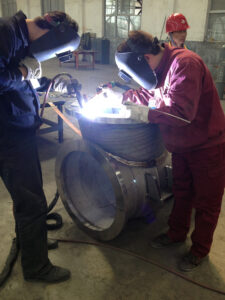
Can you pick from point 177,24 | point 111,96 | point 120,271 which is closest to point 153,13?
point 177,24

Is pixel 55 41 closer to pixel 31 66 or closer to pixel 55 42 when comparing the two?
pixel 55 42

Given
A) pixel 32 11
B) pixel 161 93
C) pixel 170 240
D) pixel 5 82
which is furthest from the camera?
pixel 32 11

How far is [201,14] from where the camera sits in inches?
321

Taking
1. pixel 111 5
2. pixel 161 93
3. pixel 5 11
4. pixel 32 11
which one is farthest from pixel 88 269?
pixel 5 11

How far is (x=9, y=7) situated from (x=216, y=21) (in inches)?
521

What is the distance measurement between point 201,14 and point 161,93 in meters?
7.66

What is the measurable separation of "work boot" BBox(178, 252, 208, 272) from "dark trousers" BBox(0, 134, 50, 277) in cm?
89

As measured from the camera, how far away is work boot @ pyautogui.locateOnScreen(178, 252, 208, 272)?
182 centimetres

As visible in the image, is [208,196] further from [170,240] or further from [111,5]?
[111,5]

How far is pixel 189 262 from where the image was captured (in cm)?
185

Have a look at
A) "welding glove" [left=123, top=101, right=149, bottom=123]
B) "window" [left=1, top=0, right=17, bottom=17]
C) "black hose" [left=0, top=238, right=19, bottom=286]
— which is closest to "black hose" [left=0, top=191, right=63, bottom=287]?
"black hose" [left=0, top=238, right=19, bottom=286]

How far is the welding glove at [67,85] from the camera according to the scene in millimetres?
1998

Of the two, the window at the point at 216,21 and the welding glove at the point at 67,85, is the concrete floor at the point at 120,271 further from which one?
the window at the point at 216,21

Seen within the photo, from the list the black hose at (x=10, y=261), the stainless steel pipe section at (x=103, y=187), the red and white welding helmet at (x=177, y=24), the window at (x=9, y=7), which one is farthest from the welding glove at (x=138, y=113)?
the window at (x=9, y=7)
